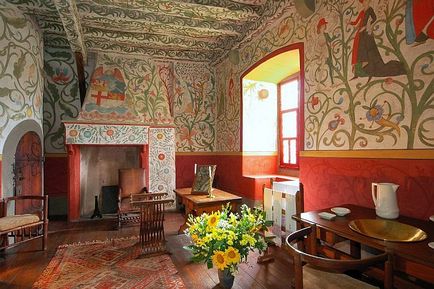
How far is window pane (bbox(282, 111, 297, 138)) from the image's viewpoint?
4.38m

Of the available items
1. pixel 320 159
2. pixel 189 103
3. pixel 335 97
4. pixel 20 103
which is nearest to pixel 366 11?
pixel 335 97

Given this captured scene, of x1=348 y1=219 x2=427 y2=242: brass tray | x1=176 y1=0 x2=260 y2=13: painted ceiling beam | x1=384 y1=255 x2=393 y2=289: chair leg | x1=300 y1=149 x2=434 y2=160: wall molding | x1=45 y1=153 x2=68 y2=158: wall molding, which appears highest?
x1=176 y1=0 x2=260 y2=13: painted ceiling beam

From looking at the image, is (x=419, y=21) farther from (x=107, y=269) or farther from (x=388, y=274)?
(x=107, y=269)

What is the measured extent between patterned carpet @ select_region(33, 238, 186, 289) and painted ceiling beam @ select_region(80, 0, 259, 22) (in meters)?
3.28

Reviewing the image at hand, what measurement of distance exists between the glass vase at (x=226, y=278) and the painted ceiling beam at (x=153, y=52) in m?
4.46

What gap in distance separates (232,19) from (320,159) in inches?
103

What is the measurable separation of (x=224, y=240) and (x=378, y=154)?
1541mm

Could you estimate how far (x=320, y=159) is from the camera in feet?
9.30

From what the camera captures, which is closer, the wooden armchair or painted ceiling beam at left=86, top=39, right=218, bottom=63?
the wooden armchair

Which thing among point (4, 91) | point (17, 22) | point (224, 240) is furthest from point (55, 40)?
point (224, 240)

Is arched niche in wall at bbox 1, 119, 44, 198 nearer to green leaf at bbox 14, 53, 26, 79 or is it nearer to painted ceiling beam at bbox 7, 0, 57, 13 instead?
green leaf at bbox 14, 53, 26, 79

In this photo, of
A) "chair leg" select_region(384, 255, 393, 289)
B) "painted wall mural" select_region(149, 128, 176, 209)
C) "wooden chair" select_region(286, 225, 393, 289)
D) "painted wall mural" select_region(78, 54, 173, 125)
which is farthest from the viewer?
"painted wall mural" select_region(149, 128, 176, 209)

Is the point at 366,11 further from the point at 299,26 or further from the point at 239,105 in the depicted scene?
the point at 239,105

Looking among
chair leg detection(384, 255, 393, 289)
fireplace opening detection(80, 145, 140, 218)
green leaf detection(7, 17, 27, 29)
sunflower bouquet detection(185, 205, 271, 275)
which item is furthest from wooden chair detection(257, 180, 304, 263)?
green leaf detection(7, 17, 27, 29)
